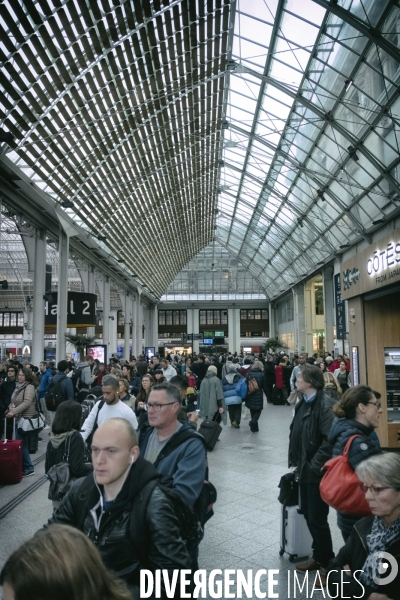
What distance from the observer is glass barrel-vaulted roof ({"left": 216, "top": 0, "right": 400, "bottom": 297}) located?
14211 mm

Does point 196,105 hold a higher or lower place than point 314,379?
higher

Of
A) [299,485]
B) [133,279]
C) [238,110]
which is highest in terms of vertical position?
[238,110]

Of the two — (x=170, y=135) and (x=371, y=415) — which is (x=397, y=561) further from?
(x=170, y=135)

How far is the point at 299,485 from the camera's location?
175 inches

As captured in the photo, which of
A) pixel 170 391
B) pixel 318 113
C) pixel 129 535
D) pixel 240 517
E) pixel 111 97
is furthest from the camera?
pixel 318 113

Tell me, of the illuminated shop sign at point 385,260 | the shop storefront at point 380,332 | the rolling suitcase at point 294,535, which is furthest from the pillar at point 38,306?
the rolling suitcase at point 294,535

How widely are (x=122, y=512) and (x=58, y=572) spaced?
2.87 ft

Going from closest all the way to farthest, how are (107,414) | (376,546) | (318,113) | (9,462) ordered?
1. (376,546)
2. (107,414)
3. (9,462)
4. (318,113)

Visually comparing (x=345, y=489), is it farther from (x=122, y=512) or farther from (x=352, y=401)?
(x=122, y=512)

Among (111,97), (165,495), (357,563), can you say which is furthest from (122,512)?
(111,97)

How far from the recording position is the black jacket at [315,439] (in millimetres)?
4066

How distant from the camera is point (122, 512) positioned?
2002 millimetres

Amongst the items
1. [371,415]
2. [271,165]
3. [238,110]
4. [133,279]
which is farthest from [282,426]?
[133,279]

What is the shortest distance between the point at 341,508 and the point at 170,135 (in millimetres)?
19208
